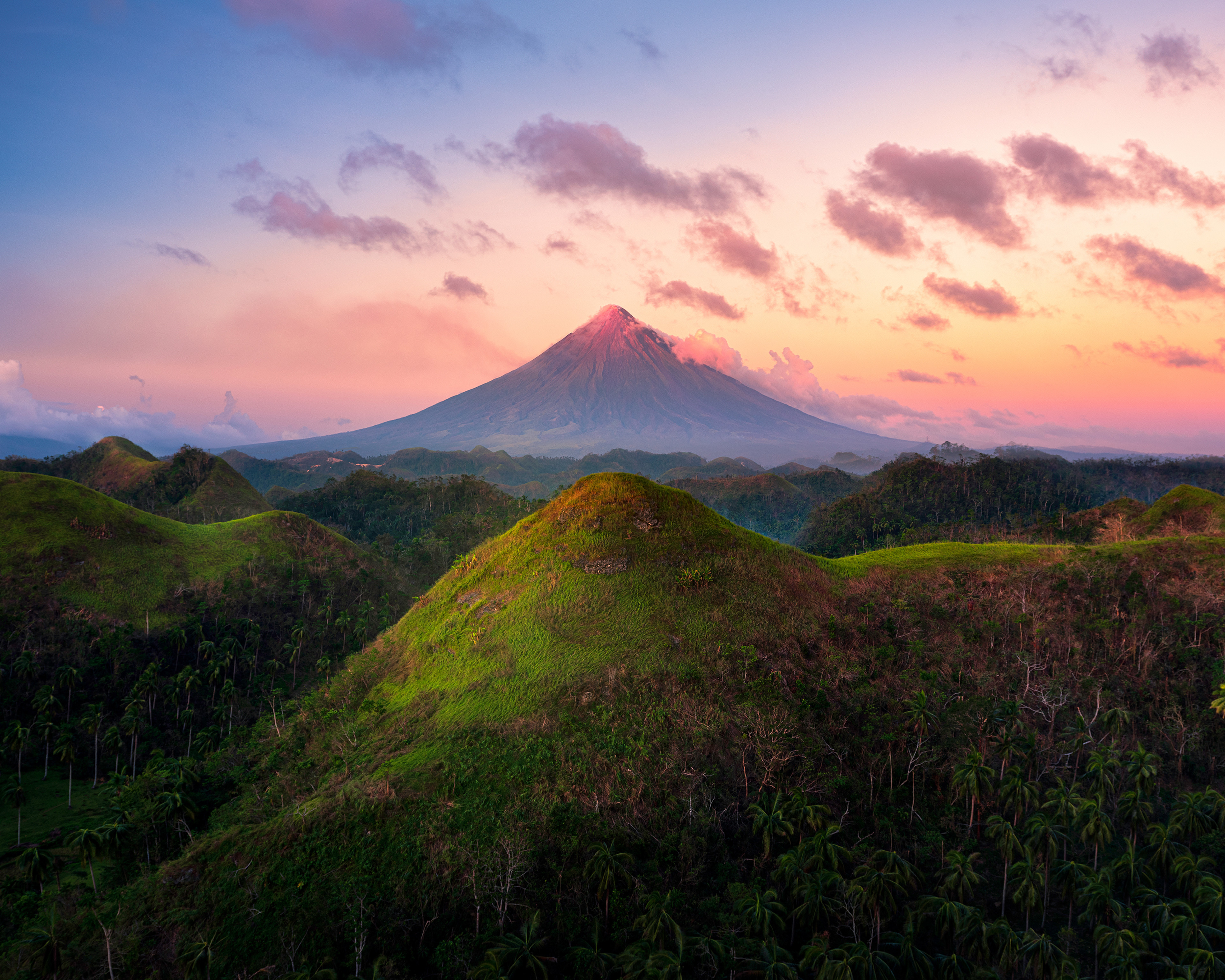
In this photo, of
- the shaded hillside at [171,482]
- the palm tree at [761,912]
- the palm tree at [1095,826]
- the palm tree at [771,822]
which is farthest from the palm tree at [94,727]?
the shaded hillside at [171,482]

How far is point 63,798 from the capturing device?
38688mm

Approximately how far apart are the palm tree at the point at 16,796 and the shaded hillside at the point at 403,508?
191 ft

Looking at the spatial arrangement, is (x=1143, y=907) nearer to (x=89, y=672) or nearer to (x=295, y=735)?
(x=295, y=735)

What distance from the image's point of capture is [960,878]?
86.9 feet

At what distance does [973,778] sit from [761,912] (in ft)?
44.4

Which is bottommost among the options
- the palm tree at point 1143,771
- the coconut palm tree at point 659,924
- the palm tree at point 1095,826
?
the coconut palm tree at point 659,924

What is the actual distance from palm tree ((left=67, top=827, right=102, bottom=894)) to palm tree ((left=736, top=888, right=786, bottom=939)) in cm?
2915

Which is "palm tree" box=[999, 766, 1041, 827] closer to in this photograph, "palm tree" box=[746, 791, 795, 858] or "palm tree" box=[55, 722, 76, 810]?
"palm tree" box=[746, 791, 795, 858]

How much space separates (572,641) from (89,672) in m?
41.5

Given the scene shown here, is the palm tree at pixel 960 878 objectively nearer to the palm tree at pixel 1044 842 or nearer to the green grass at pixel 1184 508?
the palm tree at pixel 1044 842

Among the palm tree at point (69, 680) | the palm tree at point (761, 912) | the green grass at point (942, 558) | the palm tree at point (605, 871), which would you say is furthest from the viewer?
the green grass at point (942, 558)

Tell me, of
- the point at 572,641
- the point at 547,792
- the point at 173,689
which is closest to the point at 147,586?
the point at 173,689

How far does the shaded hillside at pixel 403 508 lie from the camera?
101m

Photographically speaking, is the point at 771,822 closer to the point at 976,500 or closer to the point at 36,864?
the point at 36,864
